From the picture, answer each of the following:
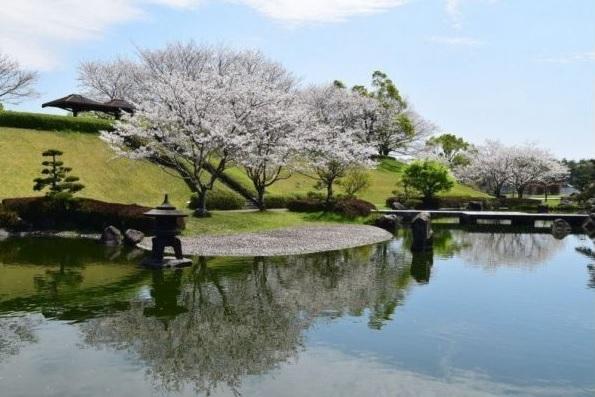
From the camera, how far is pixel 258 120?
36.1m

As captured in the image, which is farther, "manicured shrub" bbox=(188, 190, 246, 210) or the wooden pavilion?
the wooden pavilion

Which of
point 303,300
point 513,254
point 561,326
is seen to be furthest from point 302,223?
point 561,326

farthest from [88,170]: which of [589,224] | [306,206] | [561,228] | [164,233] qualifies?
[589,224]

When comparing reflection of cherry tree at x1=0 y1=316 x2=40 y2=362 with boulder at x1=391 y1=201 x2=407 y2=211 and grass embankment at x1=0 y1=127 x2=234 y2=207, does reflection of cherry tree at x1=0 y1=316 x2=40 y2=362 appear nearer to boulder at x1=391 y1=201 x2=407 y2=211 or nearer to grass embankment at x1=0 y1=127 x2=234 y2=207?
grass embankment at x1=0 y1=127 x2=234 y2=207

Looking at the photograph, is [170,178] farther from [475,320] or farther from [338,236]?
[475,320]

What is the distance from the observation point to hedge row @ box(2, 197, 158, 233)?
2961 cm

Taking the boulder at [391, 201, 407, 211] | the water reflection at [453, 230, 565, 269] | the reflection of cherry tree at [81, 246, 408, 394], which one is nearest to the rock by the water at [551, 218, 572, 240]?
the water reflection at [453, 230, 565, 269]

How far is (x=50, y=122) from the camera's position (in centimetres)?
4828

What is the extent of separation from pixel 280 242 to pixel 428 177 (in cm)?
3293

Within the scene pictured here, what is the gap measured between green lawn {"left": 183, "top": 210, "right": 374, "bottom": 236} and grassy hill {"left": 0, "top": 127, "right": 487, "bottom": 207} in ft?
29.9

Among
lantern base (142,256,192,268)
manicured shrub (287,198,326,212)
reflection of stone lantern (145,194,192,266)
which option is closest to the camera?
lantern base (142,256,192,268)

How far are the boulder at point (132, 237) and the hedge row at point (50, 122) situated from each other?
88.9 feet

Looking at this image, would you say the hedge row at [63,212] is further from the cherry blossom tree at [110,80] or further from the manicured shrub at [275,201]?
the cherry blossom tree at [110,80]

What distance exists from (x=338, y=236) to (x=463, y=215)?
21.4m
